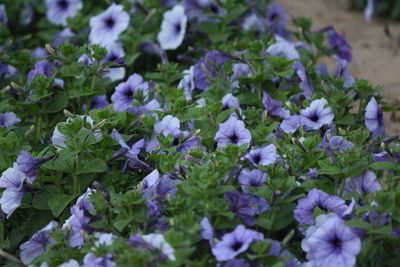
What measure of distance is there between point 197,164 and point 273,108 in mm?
784

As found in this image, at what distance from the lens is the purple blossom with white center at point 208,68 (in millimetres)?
3934

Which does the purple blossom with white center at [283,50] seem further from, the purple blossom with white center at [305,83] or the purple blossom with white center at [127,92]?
the purple blossom with white center at [127,92]

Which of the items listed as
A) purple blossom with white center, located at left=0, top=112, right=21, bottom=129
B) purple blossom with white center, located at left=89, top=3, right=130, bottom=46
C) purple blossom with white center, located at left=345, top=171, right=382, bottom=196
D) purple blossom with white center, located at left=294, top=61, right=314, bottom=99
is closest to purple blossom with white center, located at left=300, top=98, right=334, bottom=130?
purple blossom with white center, located at left=294, top=61, right=314, bottom=99

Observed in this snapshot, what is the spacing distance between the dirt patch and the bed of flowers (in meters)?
0.75

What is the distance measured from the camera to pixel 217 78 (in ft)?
12.8

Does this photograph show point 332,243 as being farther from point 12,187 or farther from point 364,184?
point 12,187

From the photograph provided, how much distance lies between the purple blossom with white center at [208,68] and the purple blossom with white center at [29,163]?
1.10m

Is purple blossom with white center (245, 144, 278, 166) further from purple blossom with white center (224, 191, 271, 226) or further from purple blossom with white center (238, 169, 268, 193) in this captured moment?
purple blossom with white center (224, 191, 271, 226)

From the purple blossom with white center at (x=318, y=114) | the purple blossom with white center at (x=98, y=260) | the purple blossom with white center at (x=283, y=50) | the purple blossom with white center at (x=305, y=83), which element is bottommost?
the purple blossom with white center at (x=283, y=50)

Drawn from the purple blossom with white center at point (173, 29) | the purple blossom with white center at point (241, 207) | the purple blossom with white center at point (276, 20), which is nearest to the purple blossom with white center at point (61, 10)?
the purple blossom with white center at point (173, 29)

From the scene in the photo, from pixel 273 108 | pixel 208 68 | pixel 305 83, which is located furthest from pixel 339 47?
pixel 273 108

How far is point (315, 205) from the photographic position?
2.88 metres

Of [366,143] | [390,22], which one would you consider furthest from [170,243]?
[390,22]

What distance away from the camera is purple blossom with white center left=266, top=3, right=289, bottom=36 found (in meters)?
5.01
